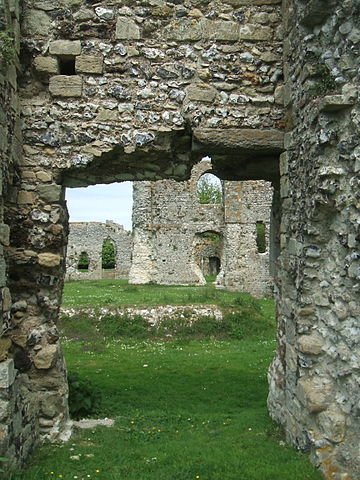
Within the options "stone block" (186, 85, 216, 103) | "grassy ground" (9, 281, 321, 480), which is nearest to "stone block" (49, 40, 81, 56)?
"stone block" (186, 85, 216, 103)

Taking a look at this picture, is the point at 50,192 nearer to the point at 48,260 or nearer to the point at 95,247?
the point at 48,260

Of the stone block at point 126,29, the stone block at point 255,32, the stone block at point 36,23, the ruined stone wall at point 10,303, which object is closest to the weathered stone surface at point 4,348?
the ruined stone wall at point 10,303

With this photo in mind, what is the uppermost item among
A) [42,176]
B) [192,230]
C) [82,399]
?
[192,230]

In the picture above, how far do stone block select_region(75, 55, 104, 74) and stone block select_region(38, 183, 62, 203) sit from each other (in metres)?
1.47

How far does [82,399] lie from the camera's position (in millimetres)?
6418

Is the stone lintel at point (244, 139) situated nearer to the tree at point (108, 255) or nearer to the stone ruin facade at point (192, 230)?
the stone ruin facade at point (192, 230)

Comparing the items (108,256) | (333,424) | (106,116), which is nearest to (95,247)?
(108,256)

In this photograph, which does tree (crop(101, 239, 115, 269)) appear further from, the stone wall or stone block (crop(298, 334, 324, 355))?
stone block (crop(298, 334, 324, 355))

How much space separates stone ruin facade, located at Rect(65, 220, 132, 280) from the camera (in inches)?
1264

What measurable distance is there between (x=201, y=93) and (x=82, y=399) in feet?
14.4

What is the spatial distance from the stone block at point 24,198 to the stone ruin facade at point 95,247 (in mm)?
26260

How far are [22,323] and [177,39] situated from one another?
12.9ft

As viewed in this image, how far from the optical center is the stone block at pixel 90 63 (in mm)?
5703

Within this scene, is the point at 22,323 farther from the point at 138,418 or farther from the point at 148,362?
the point at 148,362
